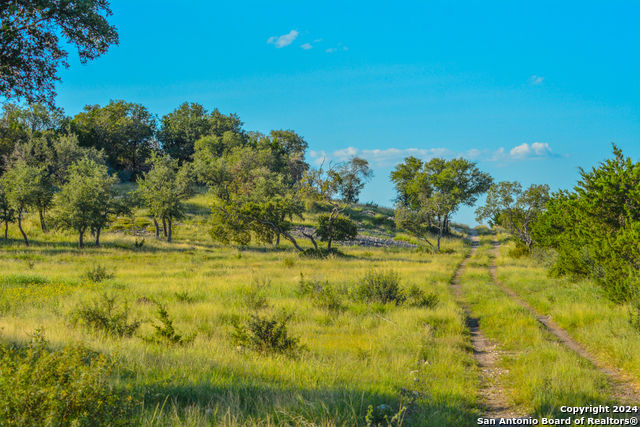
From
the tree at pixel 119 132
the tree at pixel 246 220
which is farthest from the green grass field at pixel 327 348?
the tree at pixel 119 132

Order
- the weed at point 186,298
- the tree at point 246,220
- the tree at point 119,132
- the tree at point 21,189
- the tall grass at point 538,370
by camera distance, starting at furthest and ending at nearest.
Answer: the tree at point 119,132 < the tree at point 21,189 < the tree at point 246,220 < the weed at point 186,298 < the tall grass at point 538,370

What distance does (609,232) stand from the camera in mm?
13289

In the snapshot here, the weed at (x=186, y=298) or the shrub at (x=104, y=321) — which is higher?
the shrub at (x=104, y=321)

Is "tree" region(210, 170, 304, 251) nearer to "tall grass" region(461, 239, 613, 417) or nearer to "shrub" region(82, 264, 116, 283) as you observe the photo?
"shrub" region(82, 264, 116, 283)

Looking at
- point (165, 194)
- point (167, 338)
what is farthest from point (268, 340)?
Result: point (165, 194)

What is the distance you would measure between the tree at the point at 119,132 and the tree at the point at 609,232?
244 feet

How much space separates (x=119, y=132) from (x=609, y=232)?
7939 centimetres

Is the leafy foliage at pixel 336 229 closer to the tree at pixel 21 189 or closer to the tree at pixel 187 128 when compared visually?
the tree at pixel 21 189

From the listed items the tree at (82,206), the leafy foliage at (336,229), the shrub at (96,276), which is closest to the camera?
the shrub at (96,276)

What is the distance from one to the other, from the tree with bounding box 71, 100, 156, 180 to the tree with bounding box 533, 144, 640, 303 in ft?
244

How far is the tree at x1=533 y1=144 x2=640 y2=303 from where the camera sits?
Result: 1102cm

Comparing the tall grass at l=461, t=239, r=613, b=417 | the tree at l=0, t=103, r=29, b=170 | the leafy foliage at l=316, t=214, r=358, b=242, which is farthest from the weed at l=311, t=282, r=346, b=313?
the tree at l=0, t=103, r=29, b=170

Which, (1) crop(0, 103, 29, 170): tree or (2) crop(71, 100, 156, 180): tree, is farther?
(2) crop(71, 100, 156, 180): tree

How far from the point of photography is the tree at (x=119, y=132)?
7362cm
